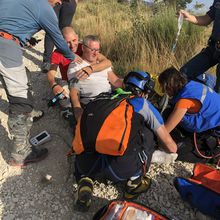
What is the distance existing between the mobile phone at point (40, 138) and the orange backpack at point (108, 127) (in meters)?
1.13

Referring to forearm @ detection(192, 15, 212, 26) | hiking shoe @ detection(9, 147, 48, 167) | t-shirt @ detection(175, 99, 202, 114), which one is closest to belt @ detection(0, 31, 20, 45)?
hiking shoe @ detection(9, 147, 48, 167)

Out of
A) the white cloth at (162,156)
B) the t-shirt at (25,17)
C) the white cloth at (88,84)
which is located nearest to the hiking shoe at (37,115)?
the white cloth at (88,84)

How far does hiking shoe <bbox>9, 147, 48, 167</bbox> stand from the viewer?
130 inches

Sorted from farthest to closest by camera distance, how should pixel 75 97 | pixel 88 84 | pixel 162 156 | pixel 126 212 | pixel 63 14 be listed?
pixel 63 14, pixel 88 84, pixel 75 97, pixel 162 156, pixel 126 212

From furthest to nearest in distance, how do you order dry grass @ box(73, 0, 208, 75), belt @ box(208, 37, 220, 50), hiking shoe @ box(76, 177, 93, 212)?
dry grass @ box(73, 0, 208, 75) < belt @ box(208, 37, 220, 50) < hiking shoe @ box(76, 177, 93, 212)

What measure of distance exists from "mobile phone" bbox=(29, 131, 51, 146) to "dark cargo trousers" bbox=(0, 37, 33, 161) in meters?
0.30

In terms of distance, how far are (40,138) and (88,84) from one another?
853mm

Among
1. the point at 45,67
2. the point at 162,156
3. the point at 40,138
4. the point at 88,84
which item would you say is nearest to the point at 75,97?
the point at 88,84

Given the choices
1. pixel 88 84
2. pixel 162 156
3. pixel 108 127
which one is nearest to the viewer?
pixel 108 127

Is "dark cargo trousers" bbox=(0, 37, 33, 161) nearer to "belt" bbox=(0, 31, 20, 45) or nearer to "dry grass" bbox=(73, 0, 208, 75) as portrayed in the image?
"belt" bbox=(0, 31, 20, 45)

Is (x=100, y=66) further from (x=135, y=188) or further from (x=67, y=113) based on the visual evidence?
(x=135, y=188)

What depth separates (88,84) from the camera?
3729mm

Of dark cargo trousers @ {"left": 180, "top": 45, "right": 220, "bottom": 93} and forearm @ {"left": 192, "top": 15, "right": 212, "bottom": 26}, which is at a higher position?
forearm @ {"left": 192, "top": 15, "right": 212, "bottom": 26}

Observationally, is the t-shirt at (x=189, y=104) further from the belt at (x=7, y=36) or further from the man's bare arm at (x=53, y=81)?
the belt at (x=7, y=36)
